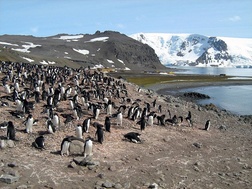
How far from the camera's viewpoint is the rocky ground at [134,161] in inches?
454

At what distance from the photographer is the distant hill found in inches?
3570

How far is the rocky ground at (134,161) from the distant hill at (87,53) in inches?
2245

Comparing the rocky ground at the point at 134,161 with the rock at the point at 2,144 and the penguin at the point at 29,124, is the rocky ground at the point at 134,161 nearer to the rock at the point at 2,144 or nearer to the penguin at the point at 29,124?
the rock at the point at 2,144

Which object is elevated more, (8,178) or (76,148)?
(76,148)

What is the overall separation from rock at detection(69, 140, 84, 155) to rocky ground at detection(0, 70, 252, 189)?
1.01 ft

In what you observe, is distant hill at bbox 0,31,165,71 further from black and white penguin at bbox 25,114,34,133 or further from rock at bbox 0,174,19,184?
rock at bbox 0,174,19,184

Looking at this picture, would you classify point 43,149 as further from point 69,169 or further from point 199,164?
point 199,164

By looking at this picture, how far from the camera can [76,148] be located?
13.6 metres

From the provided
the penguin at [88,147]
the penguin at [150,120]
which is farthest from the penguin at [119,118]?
the penguin at [88,147]

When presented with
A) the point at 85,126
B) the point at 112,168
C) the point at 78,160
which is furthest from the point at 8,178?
the point at 85,126

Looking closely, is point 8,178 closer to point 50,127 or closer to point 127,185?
point 127,185

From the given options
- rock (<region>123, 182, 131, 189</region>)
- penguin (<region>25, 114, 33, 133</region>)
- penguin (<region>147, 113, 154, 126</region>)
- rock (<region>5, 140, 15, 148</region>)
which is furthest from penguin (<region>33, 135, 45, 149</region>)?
penguin (<region>147, 113, 154, 126</region>)

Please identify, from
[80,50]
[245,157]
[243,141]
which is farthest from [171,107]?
[80,50]

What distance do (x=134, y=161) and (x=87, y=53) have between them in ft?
367
